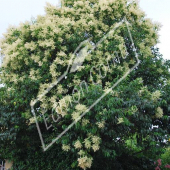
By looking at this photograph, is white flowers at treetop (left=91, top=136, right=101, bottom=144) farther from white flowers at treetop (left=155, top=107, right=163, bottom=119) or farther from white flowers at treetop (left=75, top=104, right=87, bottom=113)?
white flowers at treetop (left=155, top=107, right=163, bottom=119)

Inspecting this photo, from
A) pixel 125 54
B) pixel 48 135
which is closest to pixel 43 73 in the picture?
pixel 48 135

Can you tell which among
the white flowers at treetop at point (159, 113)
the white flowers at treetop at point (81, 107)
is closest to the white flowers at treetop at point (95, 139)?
the white flowers at treetop at point (81, 107)

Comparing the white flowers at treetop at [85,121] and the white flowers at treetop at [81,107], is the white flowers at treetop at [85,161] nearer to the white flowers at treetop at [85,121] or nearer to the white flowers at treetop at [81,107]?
the white flowers at treetop at [85,121]

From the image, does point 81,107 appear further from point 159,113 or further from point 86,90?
point 159,113

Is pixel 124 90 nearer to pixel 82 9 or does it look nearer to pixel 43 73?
pixel 43 73

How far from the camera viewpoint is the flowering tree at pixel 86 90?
646cm

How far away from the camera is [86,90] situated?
6.57m

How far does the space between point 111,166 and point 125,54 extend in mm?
4353

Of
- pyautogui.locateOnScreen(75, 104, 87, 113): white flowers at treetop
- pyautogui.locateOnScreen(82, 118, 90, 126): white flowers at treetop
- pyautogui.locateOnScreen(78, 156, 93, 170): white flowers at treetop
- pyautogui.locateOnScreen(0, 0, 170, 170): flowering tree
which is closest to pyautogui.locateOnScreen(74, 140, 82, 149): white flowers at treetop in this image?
Answer: pyautogui.locateOnScreen(0, 0, 170, 170): flowering tree

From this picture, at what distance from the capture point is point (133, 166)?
9.98 meters

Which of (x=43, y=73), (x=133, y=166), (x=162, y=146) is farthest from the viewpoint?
(x=133, y=166)

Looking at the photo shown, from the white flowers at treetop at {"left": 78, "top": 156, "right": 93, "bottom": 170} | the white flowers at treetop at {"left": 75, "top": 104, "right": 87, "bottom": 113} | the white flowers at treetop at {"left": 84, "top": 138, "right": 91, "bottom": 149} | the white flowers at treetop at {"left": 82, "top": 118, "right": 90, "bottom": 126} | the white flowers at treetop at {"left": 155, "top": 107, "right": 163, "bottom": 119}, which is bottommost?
the white flowers at treetop at {"left": 78, "top": 156, "right": 93, "bottom": 170}

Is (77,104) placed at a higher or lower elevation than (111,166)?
higher

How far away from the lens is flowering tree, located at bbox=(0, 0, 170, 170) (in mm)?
6461
